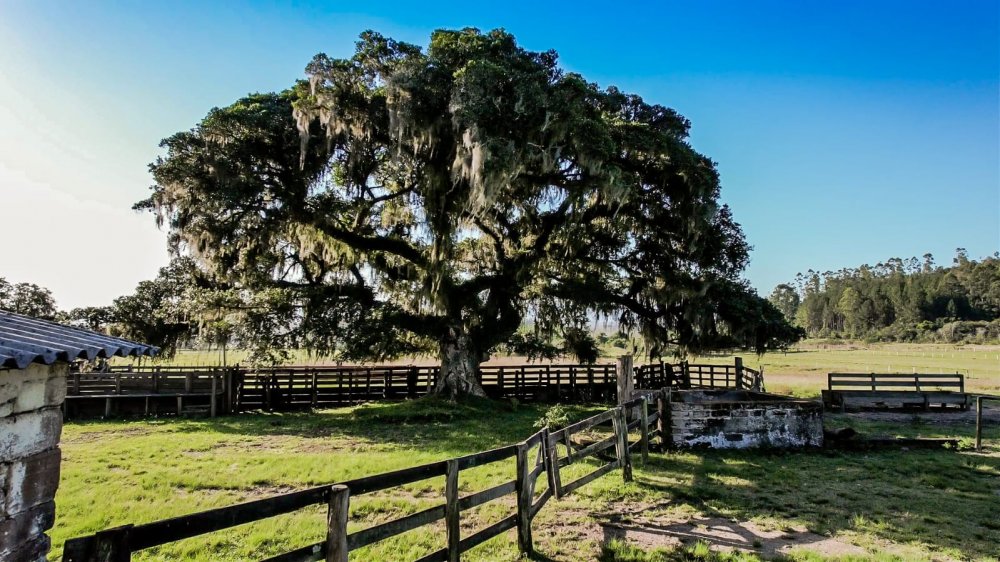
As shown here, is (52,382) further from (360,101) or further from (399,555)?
(360,101)

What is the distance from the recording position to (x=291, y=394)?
1858 cm

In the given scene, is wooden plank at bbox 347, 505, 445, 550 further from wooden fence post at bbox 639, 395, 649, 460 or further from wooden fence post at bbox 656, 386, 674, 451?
wooden fence post at bbox 656, 386, 674, 451

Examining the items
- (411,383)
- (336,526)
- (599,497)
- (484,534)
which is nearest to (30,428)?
(336,526)

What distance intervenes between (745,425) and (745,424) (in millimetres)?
20

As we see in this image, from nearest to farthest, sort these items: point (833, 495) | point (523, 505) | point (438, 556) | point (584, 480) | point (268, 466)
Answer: point (438, 556)
point (523, 505)
point (584, 480)
point (833, 495)
point (268, 466)

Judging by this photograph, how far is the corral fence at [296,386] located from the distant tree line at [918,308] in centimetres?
8165

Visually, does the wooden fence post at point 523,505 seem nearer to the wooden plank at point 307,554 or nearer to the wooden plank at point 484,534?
the wooden plank at point 484,534

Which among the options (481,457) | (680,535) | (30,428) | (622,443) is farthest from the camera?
(622,443)

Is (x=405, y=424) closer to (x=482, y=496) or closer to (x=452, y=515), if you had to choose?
(x=482, y=496)

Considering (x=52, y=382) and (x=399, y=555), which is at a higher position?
(x=52, y=382)

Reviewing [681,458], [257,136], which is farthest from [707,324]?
[257,136]

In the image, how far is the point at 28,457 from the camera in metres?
3.86

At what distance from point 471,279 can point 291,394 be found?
24.3 feet

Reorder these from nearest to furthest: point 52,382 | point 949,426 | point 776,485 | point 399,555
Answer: point 52,382
point 399,555
point 776,485
point 949,426
